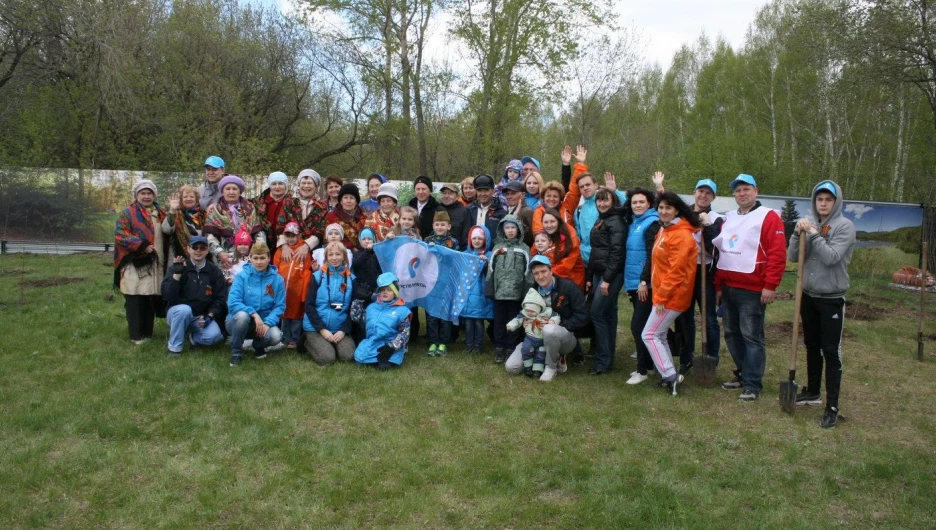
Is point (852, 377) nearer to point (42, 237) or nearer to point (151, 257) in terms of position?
point (151, 257)

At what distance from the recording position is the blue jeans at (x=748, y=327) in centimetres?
596

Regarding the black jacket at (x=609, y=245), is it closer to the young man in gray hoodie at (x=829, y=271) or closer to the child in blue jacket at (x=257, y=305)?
the young man in gray hoodie at (x=829, y=271)

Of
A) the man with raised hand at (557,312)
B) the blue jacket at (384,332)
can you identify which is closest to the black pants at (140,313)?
the blue jacket at (384,332)

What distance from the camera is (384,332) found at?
6.80 metres

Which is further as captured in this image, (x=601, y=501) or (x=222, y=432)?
(x=222, y=432)

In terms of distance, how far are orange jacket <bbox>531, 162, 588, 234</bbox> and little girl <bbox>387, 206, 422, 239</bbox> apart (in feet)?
4.84

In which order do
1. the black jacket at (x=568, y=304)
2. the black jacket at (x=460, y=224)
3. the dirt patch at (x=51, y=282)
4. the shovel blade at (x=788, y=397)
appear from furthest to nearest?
the dirt patch at (x=51, y=282)
the black jacket at (x=460, y=224)
the black jacket at (x=568, y=304)
the shovel blade at (x=788, y=397)

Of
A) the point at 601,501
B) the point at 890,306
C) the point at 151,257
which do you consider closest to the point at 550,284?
the point at 601,501

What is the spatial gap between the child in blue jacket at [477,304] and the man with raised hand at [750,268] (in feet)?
8.68

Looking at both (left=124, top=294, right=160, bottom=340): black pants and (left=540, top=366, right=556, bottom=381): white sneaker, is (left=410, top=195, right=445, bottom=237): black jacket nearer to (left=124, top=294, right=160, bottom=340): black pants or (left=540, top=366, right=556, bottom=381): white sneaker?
(left=540, top=366, right=556, bottom=381): white sneaker

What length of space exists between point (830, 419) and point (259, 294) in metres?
5.73

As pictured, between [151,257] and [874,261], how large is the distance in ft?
52.3

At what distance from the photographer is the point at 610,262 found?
6664 millimetres

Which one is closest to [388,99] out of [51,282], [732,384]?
[51,282]
